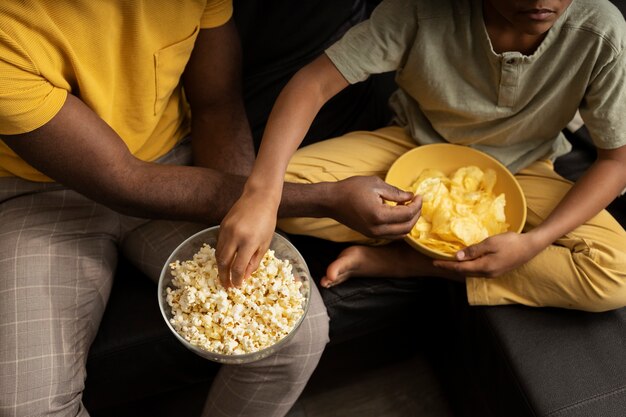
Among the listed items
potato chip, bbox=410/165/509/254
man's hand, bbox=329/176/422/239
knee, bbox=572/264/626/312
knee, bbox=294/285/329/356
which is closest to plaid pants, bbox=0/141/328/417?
knee, bbox=294/285/329/356

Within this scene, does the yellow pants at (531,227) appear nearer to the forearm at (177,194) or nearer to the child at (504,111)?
the child at (504,111)

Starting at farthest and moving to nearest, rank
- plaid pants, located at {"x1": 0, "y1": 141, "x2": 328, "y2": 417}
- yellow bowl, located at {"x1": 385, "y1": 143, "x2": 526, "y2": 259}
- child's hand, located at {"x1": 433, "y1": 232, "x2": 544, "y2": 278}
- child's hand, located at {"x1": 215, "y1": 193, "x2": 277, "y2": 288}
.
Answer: yellow bowl, located at {"x1": 385, "y1": 143, "x2": 526, "y2": 259}
child's hand, located at {"x1": 433, "y1": 232, "x2": 544, "y2": 278}
plaid pants, located at {"x1": 0, "y1": 141, "x2": 328, "y2": 417}
child's hand, located at {"x1": 215, "y1": 193, "x2": 277, "y2": 288}

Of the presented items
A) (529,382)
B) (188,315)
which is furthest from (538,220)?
(188,315)

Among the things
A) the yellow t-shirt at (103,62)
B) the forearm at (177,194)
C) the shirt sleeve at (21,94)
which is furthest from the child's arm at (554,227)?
the shirt sleeve at (21,94)

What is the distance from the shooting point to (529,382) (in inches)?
46.8

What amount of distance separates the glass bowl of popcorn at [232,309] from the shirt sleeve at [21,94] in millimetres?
379

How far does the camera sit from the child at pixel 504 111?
120 centimetres

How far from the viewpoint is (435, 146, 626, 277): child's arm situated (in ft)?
4.08

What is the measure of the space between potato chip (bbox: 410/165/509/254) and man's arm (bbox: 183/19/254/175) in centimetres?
46

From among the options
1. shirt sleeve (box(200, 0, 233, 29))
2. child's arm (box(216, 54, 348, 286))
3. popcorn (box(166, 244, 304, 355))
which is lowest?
popcorn (box(166, 244, 304, 355))

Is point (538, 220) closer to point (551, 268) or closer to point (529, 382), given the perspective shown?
point (551, 268)

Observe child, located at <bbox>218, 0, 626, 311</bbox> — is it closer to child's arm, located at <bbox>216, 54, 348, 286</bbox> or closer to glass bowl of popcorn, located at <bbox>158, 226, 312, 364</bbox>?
child's arm, located at <bbox>216, 54, 348, 286</bbox>

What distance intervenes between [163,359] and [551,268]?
95cm

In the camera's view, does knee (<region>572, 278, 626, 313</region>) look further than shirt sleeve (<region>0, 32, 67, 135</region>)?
Yes
